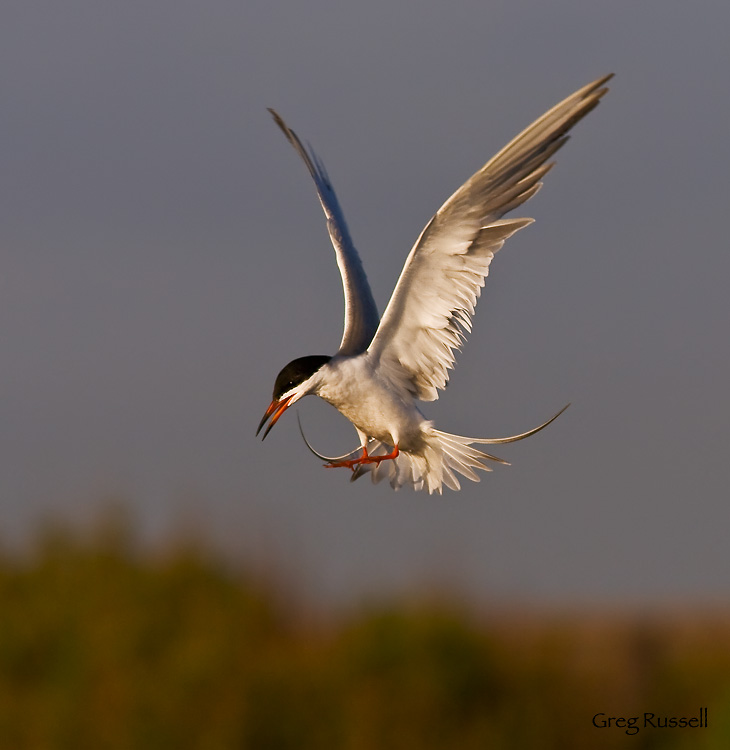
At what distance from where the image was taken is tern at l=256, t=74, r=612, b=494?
516cm

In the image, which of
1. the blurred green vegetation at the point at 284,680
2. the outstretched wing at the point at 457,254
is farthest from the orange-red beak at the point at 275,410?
the blurred green vegetation at the point at 284,680

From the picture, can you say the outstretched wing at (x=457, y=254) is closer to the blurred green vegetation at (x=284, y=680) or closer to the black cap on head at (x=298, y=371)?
the black cap on head at (x=298, y=371)

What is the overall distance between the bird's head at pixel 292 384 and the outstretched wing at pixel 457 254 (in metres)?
0.35

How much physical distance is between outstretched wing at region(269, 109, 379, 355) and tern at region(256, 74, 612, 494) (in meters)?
0.01

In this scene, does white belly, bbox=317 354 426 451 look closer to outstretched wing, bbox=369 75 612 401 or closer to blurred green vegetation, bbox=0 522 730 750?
outstretched wing, bbox=369 75 612 401

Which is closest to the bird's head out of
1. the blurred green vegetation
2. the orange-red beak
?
the orange-red beak

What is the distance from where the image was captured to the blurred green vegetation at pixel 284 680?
900 centimetres

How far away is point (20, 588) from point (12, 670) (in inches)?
35.2

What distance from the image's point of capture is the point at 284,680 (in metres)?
9.39

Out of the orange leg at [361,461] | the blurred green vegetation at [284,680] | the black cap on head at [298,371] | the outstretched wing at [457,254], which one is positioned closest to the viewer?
the outstretched wing at [457,254]

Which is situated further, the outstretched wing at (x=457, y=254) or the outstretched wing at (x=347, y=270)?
the outstretched wing at (x=347, y=270)

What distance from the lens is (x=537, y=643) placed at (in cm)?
947

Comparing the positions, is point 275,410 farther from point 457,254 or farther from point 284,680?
point 284,680

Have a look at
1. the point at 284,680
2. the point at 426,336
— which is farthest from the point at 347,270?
the point at 284,680
